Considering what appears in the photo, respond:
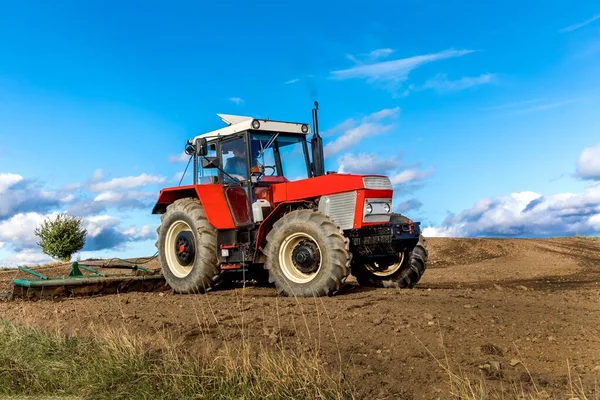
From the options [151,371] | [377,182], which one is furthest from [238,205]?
[151,371]

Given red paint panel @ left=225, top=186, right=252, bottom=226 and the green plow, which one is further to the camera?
the green plow

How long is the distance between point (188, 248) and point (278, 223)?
7.89 ft

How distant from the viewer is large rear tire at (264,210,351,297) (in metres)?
8.26

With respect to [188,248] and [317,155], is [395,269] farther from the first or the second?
[188,248]

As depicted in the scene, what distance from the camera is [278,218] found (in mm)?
9711

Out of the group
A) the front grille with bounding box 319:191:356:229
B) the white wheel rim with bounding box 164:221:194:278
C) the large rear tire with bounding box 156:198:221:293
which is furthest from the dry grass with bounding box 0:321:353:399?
the white wheel rim with bounding box 164:221:194:278

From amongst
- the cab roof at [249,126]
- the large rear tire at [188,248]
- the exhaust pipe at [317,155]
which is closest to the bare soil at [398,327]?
the large rear tire at [188,248]

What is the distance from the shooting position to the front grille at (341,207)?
29.1 feet

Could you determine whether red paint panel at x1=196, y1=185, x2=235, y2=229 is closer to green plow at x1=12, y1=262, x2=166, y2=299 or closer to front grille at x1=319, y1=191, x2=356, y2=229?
front grille at x1=319, y1=191, x2=356, y2=229

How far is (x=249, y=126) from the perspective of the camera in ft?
32.1

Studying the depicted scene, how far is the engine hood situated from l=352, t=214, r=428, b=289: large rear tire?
0.78 meters

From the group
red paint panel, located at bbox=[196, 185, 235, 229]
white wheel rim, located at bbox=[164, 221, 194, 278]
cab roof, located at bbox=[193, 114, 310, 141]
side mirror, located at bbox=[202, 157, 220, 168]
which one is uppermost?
cab roof, located at bbox=[193, 114, 310, 141]

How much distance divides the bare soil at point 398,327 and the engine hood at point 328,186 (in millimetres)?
1592

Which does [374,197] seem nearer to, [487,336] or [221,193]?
[221,193]
